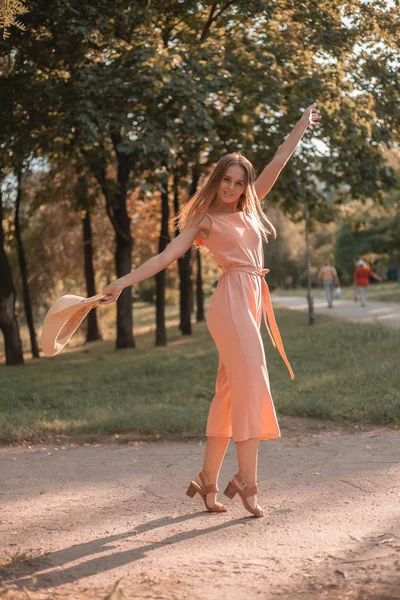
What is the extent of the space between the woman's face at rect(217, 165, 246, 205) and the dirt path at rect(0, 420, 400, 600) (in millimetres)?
2000

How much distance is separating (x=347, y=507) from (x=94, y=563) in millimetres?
1698

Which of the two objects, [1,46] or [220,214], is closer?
[220,214]

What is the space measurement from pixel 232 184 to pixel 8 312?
12.7 m

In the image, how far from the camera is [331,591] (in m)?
3.73

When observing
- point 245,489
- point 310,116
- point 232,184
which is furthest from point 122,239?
point 245,489

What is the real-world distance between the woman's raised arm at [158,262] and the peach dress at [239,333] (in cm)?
11

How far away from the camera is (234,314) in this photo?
521 centimetres

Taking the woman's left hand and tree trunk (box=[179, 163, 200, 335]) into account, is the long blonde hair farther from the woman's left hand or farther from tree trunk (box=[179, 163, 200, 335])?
tree trunk (box=[179, 163, 200, 335])

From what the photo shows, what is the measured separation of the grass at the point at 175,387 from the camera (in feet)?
28.0

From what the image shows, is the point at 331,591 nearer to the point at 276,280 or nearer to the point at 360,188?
the point at 360,188

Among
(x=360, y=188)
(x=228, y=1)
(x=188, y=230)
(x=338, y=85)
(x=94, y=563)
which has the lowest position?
(x=94, y=563)

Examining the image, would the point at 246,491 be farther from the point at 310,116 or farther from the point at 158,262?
the point at 310,116

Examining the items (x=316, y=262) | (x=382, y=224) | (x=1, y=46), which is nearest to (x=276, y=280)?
(x=316, y=262)

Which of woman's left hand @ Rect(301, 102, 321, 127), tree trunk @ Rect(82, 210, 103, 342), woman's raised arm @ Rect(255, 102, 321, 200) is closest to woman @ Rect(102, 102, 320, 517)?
woman's raised arm @ Rect(255, 102, 321, 200)
